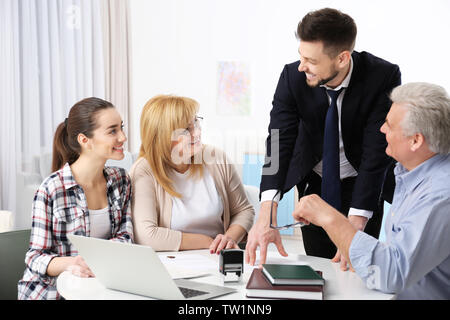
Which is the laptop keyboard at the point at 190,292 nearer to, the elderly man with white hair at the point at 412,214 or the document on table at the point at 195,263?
the document on table at the point at 195,263

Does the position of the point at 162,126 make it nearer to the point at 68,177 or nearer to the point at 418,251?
the point at 68,177

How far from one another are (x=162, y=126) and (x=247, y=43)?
3477mm

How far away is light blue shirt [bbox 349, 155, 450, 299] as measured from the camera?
1.34 meters

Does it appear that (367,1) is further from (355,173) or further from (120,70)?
(355,173)

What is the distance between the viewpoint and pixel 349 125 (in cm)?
207

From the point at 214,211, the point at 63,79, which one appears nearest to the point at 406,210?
the point at 214,211

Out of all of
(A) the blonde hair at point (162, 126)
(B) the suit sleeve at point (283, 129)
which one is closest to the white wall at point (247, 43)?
(B) the suit sleeve at point (283, 129)

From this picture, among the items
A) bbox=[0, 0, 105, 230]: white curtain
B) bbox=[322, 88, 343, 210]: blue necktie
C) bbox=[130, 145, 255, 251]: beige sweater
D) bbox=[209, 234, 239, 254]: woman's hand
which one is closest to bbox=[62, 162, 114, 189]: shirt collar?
bbox=[130, 145, 255, 251]: beige sweater

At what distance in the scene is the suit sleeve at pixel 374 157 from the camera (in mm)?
1938

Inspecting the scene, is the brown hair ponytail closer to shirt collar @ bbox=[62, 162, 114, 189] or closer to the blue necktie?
shirt collar @ bbox=[62, 162, 114, 189]

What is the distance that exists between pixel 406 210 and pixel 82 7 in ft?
12.5

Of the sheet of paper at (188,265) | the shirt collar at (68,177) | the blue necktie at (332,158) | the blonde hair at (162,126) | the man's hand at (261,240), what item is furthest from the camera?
the blonde hair at (162,126)

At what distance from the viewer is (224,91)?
5562 millimetres

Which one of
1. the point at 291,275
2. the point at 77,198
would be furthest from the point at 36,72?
the point at 291,275
